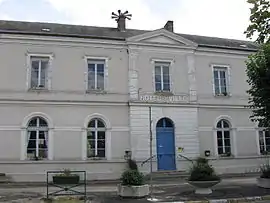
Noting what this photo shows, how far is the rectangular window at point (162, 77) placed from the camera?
20302mm

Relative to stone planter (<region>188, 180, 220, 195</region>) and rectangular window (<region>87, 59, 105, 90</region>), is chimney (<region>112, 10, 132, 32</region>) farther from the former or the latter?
stone planter (<region>188, 180, 220, 195</region>)

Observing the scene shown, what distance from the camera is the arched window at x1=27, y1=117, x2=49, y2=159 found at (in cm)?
1809

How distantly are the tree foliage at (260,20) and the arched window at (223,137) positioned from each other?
10351 mm

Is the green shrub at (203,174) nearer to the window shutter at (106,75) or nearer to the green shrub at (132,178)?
the green shrub at (132,178)

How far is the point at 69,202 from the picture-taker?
11.3 metres

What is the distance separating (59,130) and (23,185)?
3243mm

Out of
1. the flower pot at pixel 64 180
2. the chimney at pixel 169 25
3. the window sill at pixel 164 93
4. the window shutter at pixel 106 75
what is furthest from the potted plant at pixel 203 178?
the chimney at pixel 169 25

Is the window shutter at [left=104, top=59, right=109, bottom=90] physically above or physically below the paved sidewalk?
above

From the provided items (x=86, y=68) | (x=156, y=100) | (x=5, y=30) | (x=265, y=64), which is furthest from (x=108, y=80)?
(x=265, y=64)

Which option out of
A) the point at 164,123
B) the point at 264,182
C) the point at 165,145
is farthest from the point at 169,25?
the point at 264,182

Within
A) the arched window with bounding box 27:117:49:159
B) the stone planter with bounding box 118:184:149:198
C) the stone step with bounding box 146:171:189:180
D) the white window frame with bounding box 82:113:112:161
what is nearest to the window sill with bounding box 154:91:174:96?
the white window frame with bounding box 82:113:112:161

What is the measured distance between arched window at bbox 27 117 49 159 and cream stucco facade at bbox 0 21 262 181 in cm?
18

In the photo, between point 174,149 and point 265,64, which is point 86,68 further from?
point 265,64

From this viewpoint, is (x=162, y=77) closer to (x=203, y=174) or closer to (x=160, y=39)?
(x=160, y=39)
